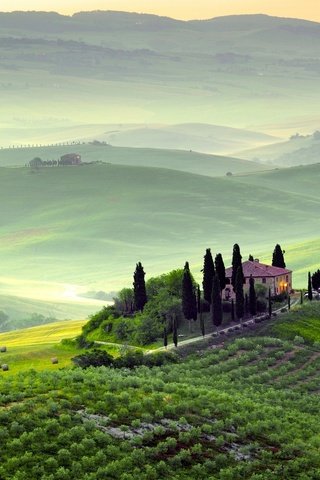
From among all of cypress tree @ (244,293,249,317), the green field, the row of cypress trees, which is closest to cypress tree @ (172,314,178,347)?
the row of cypress trees

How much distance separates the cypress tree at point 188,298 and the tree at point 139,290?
7.31 metres

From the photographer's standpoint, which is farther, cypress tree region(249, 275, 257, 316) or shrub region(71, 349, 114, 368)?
cypress tree region(249, 275, 257, 316)

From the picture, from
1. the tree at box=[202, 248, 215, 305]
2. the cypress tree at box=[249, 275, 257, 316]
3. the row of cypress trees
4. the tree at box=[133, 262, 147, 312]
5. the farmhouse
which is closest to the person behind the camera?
the row of cypress trees

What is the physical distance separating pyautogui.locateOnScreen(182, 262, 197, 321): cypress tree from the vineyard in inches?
1197

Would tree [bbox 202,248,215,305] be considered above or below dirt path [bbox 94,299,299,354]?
above

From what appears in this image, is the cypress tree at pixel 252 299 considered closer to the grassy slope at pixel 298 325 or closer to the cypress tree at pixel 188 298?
the grassy slope at pixel 298 325

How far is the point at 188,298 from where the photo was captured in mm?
155875

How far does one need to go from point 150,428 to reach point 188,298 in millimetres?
58086

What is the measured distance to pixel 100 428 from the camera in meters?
95.9

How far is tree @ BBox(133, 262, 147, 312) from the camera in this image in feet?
530

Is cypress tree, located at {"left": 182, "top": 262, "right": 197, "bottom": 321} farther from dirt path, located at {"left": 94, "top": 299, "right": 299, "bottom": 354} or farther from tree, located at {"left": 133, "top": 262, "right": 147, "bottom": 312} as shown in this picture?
tree, located at {"left": 133, "top": 262, "right": 147, "bottom": 312}

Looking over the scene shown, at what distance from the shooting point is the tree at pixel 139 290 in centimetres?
16150

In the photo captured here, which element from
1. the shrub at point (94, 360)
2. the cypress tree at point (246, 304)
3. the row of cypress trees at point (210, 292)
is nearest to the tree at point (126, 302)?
the row of cypress trees at point (210, 292)

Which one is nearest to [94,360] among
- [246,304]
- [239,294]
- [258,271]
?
[239,294]
